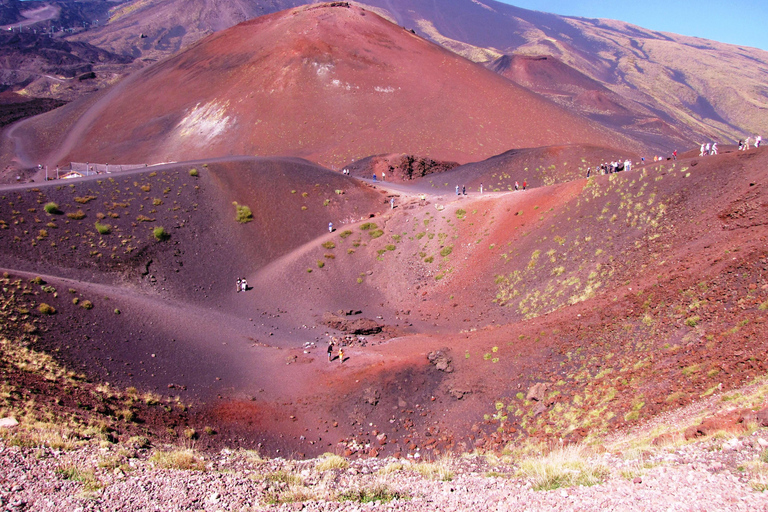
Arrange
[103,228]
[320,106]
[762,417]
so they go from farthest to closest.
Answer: [320,106] → [103,228] → [762,417]

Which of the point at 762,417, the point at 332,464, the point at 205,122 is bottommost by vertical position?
the point at 332,464

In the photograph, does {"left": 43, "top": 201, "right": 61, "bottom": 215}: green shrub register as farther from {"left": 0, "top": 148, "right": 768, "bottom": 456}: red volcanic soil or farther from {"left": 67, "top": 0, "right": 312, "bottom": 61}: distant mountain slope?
{"left": 67, "top": 0, "right": 312, "bottom": 61}: distant mountain slope

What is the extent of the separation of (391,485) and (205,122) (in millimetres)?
60563

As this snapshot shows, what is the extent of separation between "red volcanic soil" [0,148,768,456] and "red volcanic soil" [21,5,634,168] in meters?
24.6

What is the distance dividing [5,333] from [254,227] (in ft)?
56.7

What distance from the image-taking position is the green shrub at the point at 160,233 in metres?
28.0

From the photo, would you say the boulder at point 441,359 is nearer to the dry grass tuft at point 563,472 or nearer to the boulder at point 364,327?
the boulder at point 364,327

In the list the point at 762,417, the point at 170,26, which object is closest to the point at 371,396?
the point at 762,417

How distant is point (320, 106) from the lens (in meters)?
A: 63.3

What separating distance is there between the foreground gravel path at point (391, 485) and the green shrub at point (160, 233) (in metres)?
19.3

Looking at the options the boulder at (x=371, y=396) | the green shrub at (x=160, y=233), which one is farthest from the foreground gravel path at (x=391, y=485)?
the green shrub at (x=160, y=233)

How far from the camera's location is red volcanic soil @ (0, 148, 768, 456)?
590 inches

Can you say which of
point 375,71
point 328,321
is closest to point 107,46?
point 375,71

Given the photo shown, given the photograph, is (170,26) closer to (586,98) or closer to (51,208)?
(586,98)
